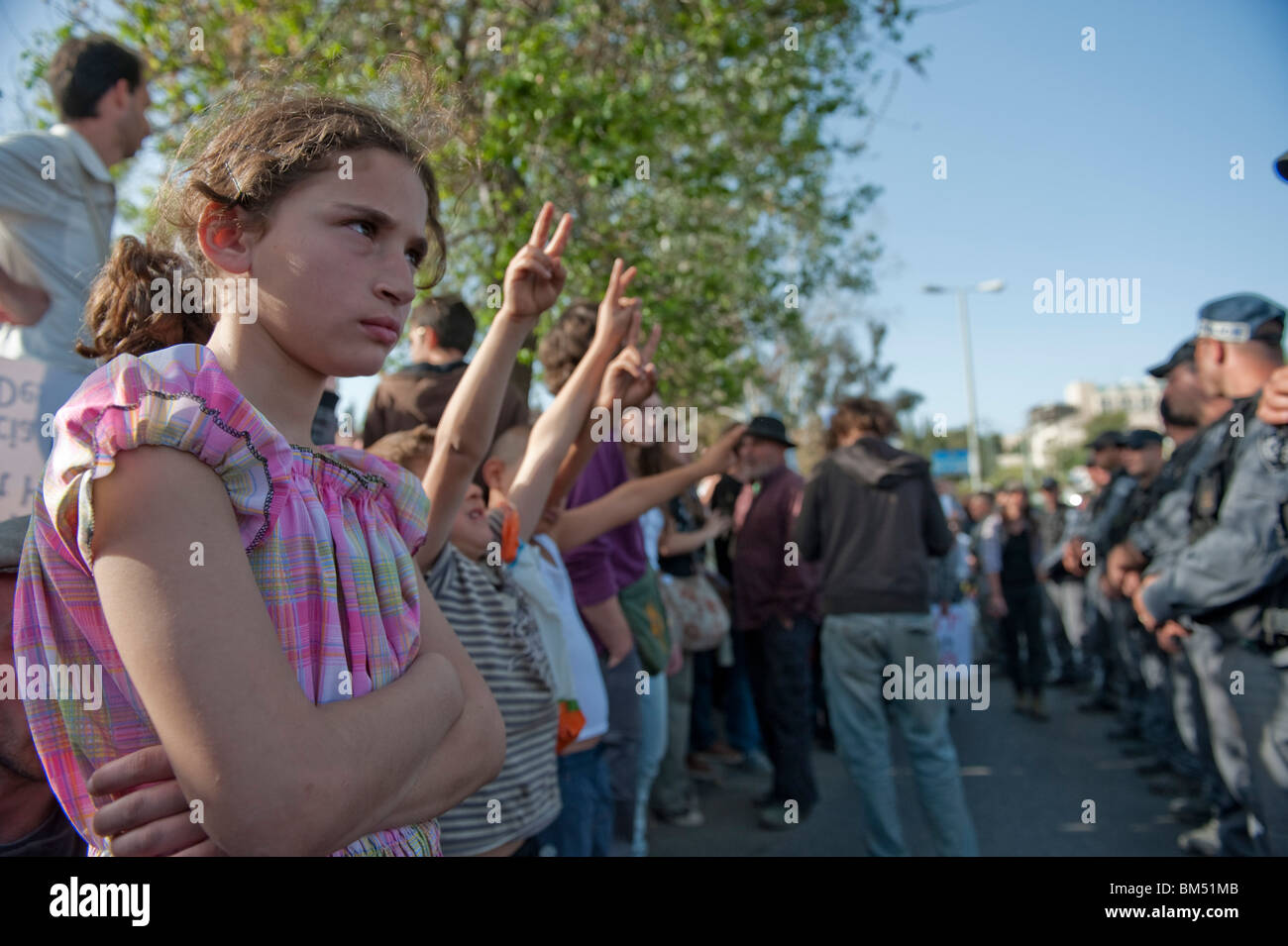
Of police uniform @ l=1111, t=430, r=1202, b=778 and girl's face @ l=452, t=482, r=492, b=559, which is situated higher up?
girl's face @ l=452, t=482, r=492, b=559

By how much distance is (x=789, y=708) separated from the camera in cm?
→ 558

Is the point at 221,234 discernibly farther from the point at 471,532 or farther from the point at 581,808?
the point at 581,808

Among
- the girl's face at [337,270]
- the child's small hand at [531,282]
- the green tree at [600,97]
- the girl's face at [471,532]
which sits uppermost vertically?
the green tree at [600,97]

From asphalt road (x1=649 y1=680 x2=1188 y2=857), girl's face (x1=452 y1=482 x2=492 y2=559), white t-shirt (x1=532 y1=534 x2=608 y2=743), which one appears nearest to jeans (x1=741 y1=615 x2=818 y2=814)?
asphalt road (x1=649 y1=680 x2=1188 y2=857)

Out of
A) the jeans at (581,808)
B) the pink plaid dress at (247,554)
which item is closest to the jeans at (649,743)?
the jeans at (581,808)

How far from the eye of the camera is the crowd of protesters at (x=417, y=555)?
907 millimetres

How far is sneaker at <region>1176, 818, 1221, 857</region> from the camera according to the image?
4.72 m

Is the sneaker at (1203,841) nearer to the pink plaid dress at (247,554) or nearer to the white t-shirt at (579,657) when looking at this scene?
the white t-shirt at (579,657)

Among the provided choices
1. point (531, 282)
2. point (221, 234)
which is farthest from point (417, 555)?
point (221, 234)

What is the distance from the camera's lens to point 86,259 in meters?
2.53

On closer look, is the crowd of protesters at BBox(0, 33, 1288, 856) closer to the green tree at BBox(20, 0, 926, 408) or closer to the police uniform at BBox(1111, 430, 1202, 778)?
A: the police uniform at BBox(1111, 430, 1202, 778)

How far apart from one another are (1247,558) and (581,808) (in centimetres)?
230

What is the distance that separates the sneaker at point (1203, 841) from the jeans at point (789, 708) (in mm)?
1979
